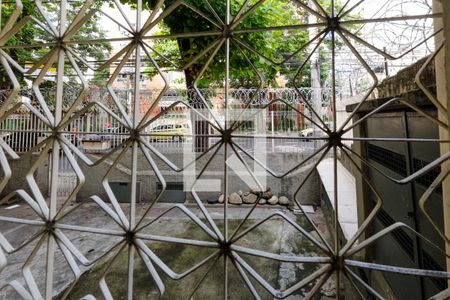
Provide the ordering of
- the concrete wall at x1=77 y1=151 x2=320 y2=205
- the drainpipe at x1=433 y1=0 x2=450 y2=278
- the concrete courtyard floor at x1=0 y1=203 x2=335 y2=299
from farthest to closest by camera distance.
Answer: the concrete wall at x1=77 y1=151 x2=320 y2=205
the concrete courtyard floor at x1=0 y1=203 x2=335 y2=299
the drainpipe at x1=433 y1=0 x2=450 y2=278

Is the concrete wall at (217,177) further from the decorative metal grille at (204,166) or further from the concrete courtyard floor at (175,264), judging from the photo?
the decorative metal grille at (204,166)

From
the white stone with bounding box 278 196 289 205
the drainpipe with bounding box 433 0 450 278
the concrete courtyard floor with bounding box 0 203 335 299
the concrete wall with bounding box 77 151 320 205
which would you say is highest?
the drainpipe with bounding box 433 0 450 278

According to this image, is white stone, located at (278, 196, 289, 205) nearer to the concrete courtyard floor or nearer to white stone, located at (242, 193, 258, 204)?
the concrete courtyard floor

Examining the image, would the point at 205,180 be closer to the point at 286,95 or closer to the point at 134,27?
the point at 286,95

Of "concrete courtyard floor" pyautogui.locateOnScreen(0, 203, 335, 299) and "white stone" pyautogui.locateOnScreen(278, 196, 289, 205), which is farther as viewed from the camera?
"white stone" pyautogui.locateOnScreen(278, 196, 289, 205)

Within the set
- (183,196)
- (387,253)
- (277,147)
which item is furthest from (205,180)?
(387,253)

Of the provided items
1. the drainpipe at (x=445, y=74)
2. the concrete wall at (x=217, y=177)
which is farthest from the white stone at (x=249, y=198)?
the drainpipe at (x=445, y=74)

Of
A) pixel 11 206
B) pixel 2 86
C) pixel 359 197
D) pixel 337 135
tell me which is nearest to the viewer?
pixel 337 135

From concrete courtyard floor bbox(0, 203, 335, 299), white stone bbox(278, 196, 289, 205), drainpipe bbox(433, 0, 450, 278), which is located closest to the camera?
drainpipe bbox(433, 0, 450, 278)

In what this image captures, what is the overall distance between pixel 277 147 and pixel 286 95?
1.20 metres

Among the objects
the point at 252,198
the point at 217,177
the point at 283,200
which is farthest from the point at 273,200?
the point at 217,177

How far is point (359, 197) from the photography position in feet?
5.99

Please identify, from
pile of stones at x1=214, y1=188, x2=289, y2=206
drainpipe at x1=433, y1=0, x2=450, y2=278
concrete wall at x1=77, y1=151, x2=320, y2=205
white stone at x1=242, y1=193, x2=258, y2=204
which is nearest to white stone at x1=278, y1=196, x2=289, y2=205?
pile of stones at x1=214, y1=188, x2=289, y2=206

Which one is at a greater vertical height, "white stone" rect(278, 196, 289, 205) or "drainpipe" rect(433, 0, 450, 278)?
"drainpipe" rect(433, 0, 450, 278)
